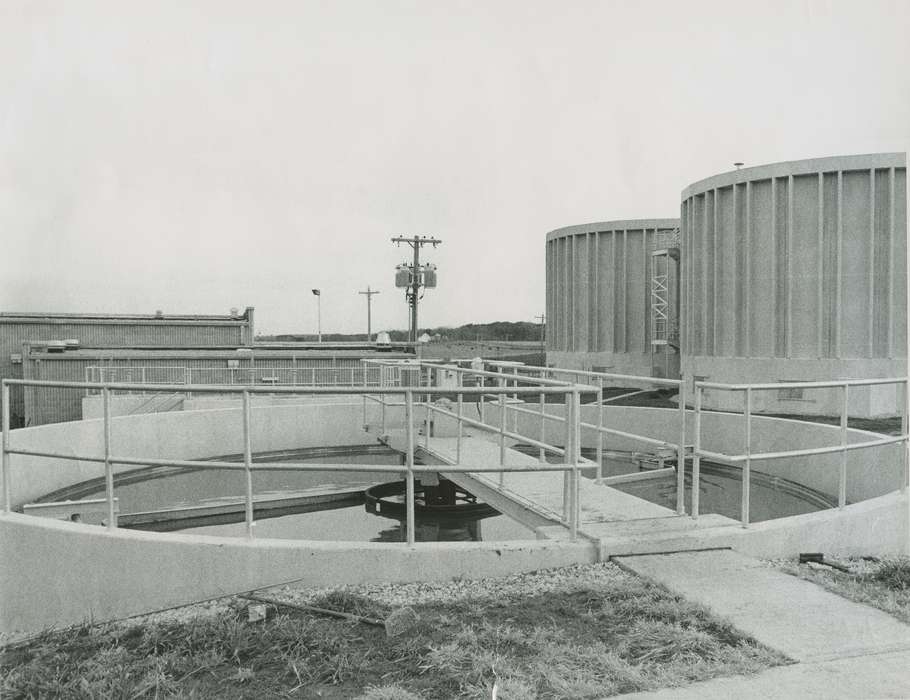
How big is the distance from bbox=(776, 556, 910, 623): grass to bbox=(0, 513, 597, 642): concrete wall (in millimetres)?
1381

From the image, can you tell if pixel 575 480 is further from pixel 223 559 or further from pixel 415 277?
pixel 415 277

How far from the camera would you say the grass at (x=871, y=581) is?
169 inches

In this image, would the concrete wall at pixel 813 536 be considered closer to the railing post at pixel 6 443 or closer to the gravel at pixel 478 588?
the gravel at pixel 478 588

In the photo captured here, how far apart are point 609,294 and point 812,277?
12.3 meters

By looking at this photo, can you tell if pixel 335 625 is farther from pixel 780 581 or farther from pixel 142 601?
pixel 780 581

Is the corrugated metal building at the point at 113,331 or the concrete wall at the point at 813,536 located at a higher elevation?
the corrugated metal building at the point at 113,331

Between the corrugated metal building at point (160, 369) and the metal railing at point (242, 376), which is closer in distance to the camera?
the corrugated metal building at point (160, 369)

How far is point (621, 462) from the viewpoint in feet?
43.4

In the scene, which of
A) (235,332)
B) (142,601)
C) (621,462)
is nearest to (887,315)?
(621,462)

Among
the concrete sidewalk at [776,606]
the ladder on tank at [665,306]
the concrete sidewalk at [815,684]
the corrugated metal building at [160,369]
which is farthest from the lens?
the ladder on tank at [665,306]

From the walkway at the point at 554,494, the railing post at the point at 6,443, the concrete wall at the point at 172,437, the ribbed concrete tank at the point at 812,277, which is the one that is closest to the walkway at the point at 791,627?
the walkway at the point at 554,494

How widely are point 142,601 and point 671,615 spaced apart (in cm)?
334

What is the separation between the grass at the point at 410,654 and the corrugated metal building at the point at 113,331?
28.3 metres

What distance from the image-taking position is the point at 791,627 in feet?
13.0
